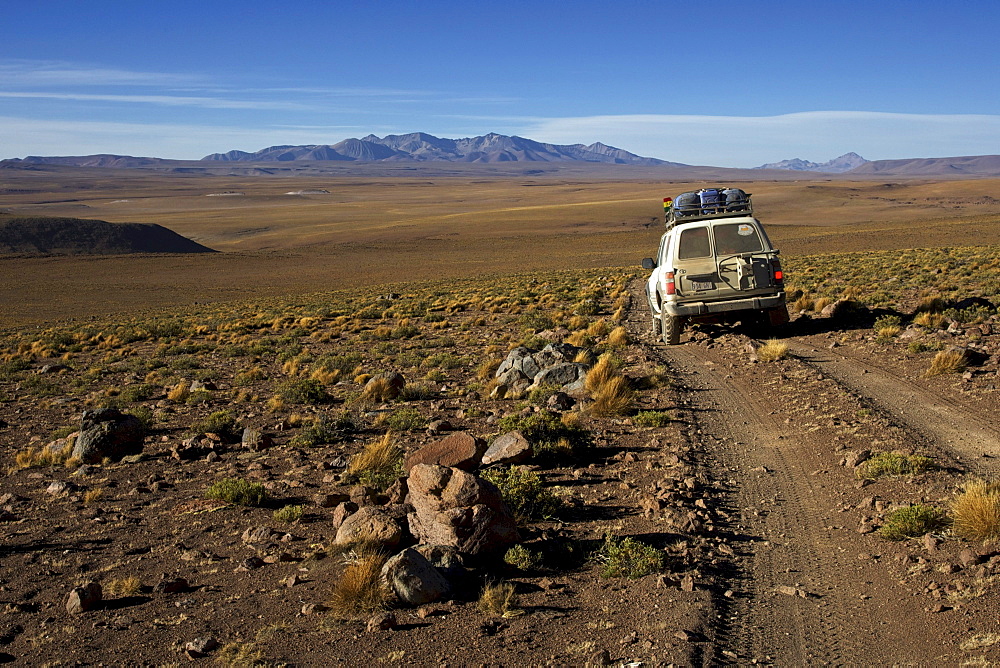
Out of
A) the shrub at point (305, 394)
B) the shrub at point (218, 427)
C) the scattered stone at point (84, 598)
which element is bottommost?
the shrub at point (305, 394)

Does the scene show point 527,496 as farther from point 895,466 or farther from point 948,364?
point 948,364

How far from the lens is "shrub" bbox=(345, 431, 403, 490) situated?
23.6 ft

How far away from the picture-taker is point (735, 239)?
12773mm

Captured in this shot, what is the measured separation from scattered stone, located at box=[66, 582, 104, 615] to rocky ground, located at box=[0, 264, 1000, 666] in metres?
0.03

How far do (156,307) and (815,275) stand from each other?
34.6 m

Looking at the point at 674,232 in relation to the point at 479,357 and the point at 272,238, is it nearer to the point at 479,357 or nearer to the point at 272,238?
the point at 479,357

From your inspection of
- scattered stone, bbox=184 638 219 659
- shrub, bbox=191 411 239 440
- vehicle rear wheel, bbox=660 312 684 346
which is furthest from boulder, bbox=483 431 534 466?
vehicle rear wheel, bbox=660 312 684 346

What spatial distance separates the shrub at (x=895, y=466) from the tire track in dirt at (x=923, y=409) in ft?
1.17

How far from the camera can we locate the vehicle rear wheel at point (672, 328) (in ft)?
43.5

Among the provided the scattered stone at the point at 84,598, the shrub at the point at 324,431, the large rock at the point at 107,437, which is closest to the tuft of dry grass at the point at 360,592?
the scattered stone at the point at 84,598

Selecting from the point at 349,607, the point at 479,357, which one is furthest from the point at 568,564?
the point at 479,357

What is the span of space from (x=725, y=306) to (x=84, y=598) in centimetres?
1011

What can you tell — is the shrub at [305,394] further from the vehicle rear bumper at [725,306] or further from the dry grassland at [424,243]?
the dry grassland at [424,243]

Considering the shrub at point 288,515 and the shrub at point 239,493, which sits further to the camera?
the shrub at point 239,493
